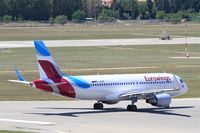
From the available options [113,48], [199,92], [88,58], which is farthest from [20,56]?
[199,92]

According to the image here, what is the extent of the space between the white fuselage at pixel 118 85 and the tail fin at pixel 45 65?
1.44 m

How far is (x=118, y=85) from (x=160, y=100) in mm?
3403

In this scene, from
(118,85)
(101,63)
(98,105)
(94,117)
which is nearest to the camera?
(94,117)

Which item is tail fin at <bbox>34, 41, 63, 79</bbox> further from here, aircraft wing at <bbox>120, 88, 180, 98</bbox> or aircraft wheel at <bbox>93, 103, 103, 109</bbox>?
aircraft wing at <bbox>120, 88, 180, 98</bbox>

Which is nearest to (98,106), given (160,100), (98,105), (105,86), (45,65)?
(98,105)

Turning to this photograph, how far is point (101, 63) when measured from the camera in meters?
106

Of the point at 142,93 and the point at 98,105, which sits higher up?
the point at 142,93

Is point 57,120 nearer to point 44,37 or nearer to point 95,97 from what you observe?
point 95,97

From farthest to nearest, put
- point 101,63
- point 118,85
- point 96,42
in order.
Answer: point 96,42 → point 101,63 → point 118,85

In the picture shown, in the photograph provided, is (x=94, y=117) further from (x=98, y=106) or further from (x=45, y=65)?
(x=45, y=65)

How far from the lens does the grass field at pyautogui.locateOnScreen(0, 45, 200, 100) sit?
251ft

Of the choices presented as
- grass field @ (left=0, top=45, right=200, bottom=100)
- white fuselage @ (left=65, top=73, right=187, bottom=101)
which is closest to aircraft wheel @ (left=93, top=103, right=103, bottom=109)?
white fuselage @ (left=65, top=73, right=187, bottom=101)

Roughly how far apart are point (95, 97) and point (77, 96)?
1514 millimetres

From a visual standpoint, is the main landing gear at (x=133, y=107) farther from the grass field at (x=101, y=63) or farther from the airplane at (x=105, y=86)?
the grass field at (x=101, y=63)
